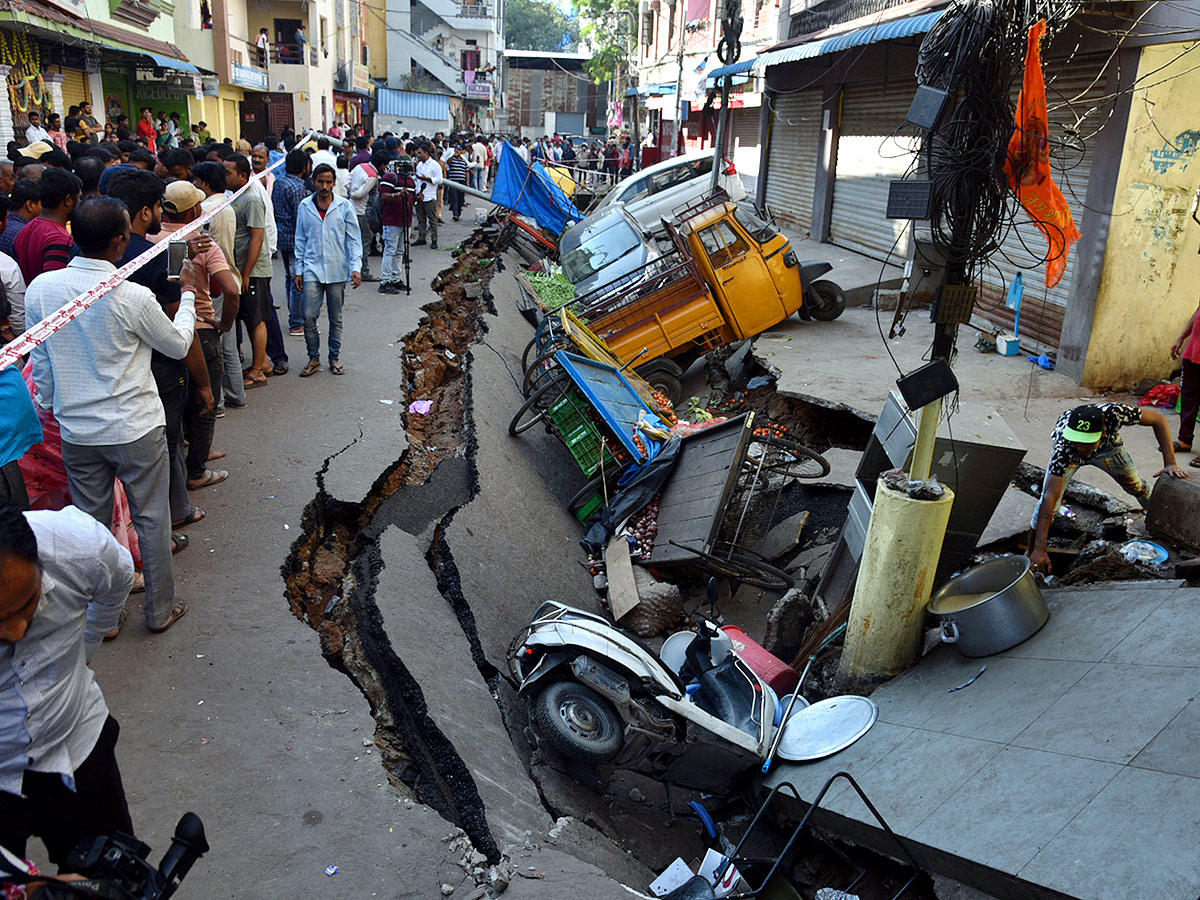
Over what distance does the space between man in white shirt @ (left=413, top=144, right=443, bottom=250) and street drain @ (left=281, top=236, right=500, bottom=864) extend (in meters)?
7.24

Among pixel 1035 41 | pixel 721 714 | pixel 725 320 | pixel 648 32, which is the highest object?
pixel 648 32

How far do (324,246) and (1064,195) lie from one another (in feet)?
24.7

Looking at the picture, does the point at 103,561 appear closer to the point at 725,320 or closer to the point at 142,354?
the point at 142,354

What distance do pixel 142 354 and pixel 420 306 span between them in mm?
7614

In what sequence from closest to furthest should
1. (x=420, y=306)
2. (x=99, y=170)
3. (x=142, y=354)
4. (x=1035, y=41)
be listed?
1. (x=142, y=354)
2. (x=1035, y=41)
3. (x=99, y=170)
4. (x=420, y=306)

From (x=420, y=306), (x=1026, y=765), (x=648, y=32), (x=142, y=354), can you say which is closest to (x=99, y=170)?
(x=142, y=354)

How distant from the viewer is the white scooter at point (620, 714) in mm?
3951

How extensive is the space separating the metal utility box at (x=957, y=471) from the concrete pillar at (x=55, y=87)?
56.9 ft

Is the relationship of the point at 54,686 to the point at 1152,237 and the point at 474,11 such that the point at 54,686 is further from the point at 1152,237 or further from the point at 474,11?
the point at 474,11

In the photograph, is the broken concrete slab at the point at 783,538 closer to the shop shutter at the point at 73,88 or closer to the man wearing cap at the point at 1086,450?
the man wearing cap at the point at 1086,450

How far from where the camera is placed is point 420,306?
1122cm

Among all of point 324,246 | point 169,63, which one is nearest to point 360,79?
point 169,63

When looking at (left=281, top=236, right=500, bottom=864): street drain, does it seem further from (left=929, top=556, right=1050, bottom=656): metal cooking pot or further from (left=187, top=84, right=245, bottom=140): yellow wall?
(left=187, top=84, right=245, bottom=140): yellow wall

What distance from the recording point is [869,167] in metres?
15.6
